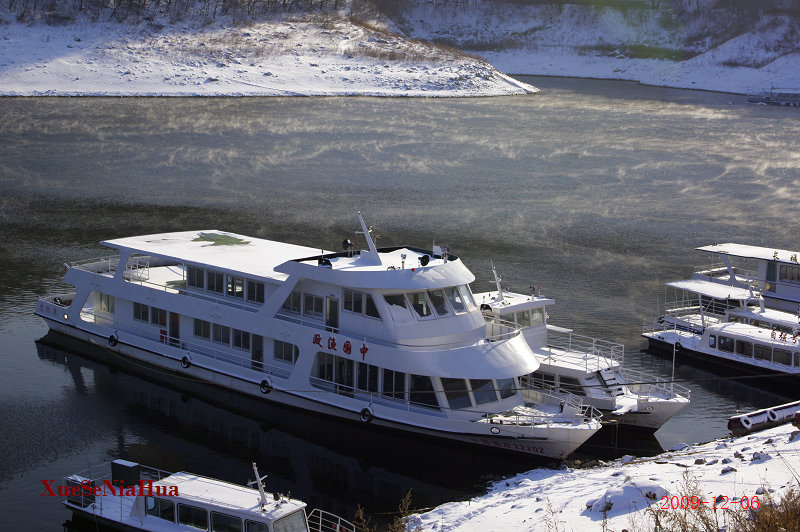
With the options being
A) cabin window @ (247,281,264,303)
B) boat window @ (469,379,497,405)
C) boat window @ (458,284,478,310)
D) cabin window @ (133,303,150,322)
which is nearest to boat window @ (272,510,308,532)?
boat window @ (469,379,497,405)

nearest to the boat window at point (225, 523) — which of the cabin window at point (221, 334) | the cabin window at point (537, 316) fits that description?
the cabin window at point (221, 334)

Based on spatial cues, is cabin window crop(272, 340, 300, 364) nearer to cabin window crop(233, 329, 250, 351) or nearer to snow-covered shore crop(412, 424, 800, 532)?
cabin window crop(233, 329, 250, 351)

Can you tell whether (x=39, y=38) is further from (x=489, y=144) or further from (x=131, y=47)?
(x=489, y=144)

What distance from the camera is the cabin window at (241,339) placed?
1342 inches

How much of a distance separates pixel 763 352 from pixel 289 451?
782 inches

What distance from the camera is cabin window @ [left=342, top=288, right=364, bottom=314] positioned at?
30948 millimetres

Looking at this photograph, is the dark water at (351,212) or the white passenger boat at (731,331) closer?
the dark water at (351,212)

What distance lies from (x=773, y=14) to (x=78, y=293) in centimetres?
18434

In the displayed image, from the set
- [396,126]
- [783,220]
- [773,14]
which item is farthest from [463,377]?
[773,14]

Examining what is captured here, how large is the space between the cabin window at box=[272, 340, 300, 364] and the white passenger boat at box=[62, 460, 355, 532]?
8.36 metres

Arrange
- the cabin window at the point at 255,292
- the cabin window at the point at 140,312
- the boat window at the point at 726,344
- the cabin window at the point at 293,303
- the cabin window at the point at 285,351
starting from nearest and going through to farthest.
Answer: the cabin window at the point at 285,351, the cabin window at the point at 293,303, the cabin window at the point at 255,292, the cabin window at the point at 140,312, the boat window at the point at 726,344

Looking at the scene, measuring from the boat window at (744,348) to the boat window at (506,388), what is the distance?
13.4 metres

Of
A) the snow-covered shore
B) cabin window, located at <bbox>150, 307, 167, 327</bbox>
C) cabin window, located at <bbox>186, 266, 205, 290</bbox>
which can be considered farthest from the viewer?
cabin window, located at <bbox>150, 307, 167, 327</bbox>

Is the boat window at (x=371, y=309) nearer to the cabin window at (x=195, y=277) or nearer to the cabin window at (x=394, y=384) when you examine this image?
the cabin window at (x=394, y=384)
